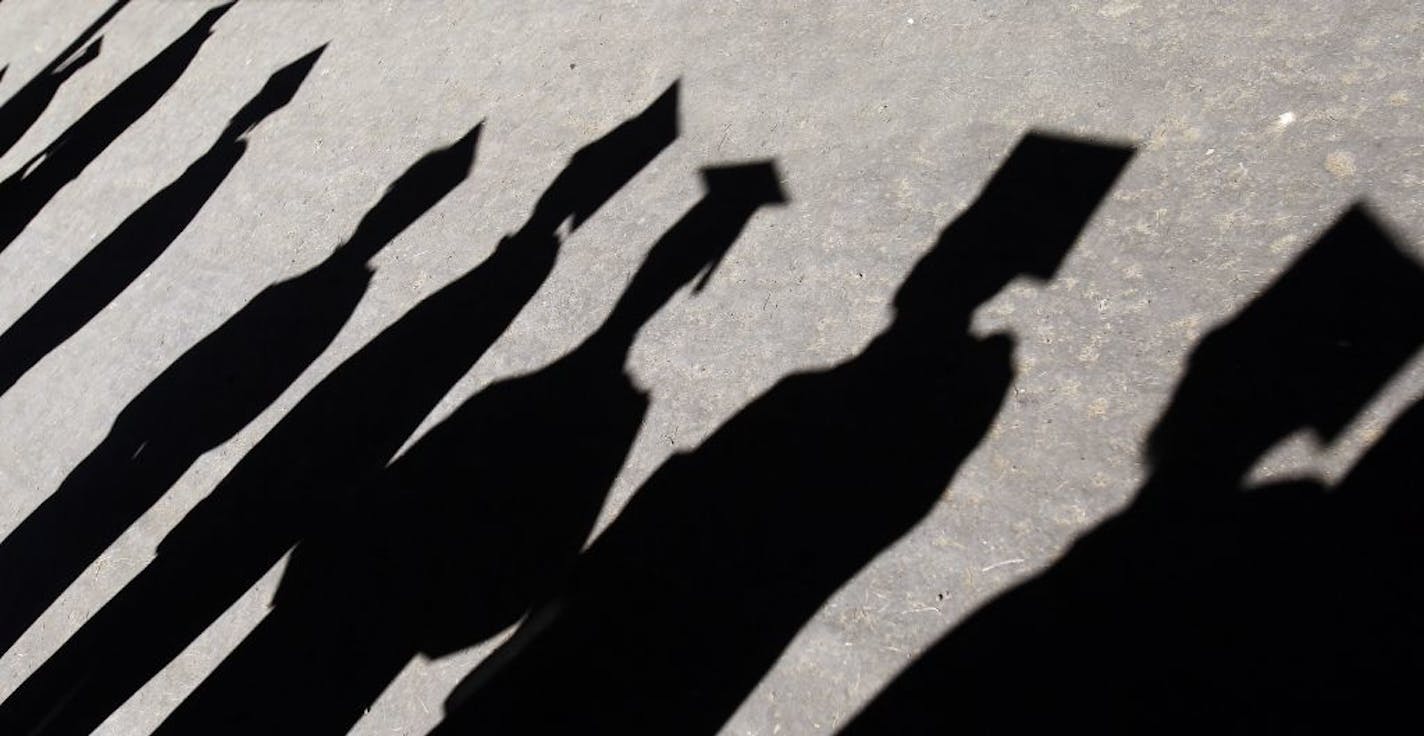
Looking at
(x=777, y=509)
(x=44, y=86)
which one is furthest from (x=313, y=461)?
(x=44, y=86)

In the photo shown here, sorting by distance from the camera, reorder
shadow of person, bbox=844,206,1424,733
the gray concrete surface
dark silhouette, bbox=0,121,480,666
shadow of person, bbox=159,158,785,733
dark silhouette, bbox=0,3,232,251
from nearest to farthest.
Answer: shadow of person, bbox=844,206,1424,733 → the gray concrete surface → shadow of person, bbox=159,158,785,733 → dark silhouette, bbox=0,121,480,666 → dark silhouette, bbox=0,3,232,251

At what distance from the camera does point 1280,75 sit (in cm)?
358

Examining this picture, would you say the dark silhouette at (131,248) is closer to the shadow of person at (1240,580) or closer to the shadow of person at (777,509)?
the shadow of person at (777,509)

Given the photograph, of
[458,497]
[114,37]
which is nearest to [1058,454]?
[458,497]

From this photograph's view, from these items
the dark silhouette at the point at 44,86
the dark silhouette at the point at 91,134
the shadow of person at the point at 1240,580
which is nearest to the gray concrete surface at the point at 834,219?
the shadow of person at the point at 1240,580

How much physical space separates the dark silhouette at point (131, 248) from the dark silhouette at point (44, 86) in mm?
3153

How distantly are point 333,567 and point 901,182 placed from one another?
2.77 meters

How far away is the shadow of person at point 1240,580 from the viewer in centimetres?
254

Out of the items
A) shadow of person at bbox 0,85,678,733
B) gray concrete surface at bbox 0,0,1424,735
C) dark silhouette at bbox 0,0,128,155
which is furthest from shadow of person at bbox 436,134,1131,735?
dark silhouette at bbox 0,0,128,155

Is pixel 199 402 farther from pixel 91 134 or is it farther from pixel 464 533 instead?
pixel 91 134

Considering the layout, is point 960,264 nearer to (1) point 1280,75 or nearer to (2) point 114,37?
(1) point 1280,75

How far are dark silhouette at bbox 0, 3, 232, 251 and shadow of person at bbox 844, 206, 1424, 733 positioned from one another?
25.0ft

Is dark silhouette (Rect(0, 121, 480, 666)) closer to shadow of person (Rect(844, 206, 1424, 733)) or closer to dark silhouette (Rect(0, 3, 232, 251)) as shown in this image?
dark silhouette (Rect(0, 3, 232, 251))

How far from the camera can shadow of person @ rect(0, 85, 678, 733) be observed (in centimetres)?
429
